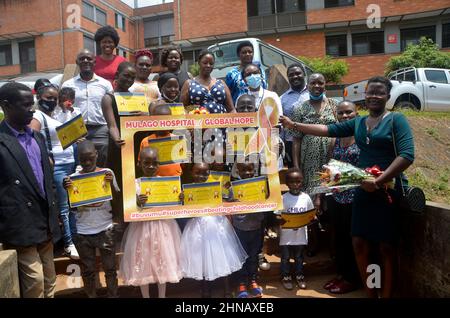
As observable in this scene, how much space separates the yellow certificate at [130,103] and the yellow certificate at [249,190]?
1226 mm

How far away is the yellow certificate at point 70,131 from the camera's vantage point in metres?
3.35

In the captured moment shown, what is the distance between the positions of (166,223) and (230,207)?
1.97ft

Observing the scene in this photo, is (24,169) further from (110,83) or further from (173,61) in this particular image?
(173,61)

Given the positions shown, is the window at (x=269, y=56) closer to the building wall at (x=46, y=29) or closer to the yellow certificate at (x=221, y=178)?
the yellow certificate at (x=221, y=178)

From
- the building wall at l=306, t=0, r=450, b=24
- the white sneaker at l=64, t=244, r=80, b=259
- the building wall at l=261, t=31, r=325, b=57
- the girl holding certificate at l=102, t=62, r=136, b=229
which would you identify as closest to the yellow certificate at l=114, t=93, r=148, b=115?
the girl holding certificate at l=102, t=62, r=136, b=229

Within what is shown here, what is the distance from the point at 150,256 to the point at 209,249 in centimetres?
52

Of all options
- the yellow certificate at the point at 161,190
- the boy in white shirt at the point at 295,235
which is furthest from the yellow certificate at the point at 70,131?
the boy in white shirt at the point at 295,235

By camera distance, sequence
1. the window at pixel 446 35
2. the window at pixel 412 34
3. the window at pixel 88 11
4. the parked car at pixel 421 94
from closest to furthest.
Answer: the parked car at pixel 421 94
the window at pixel 446 35
the window at pixel 412 34
the window at pixel 88 11

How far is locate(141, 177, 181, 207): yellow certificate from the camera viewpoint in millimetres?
3219

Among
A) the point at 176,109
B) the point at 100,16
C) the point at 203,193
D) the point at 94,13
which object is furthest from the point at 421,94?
the point at 100,16

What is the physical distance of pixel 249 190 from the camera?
3.43 meters

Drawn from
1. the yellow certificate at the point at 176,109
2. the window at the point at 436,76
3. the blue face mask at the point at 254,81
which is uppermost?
the window at the point at 436,76

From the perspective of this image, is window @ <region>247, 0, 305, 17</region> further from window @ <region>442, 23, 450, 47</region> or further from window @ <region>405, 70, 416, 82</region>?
window @ <region>405, 70, 416, 82</region>

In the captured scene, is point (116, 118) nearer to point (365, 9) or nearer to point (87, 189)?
point (87, 189)
